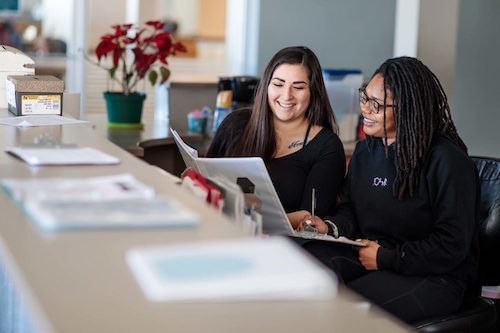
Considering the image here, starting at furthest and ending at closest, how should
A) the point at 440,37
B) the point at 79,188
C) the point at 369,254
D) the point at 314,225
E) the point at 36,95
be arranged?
1. the point at 440,37
2. the point at 36,95
3. the point at 314,225
4. the point at 369,254
5. the point at 79,188

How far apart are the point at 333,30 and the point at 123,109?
167cm

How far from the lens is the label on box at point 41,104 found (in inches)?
112

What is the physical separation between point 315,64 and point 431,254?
0.91 metres

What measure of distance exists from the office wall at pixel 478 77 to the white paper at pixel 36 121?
260 centimetres

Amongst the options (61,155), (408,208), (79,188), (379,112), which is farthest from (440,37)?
(79,188)

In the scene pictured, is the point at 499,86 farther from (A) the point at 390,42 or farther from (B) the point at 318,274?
(B) the point at 318,274

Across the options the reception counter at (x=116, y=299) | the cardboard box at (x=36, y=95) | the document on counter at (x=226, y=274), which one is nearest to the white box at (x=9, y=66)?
the cardboard box at (x=36, y=95)

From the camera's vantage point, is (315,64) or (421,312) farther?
(315,64)

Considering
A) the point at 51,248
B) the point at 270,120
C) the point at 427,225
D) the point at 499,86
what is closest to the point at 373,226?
the point at 427,225

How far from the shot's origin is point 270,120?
10.0ft

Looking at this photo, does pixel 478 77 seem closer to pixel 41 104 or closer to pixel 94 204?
pixel 41 104

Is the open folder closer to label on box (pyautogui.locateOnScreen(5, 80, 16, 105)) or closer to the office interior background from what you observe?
label on box (pyautogui.locateOnScreen(5, 80, 16, 105))

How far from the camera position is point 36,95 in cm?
285

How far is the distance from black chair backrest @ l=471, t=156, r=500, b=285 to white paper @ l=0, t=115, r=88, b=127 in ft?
3.99
